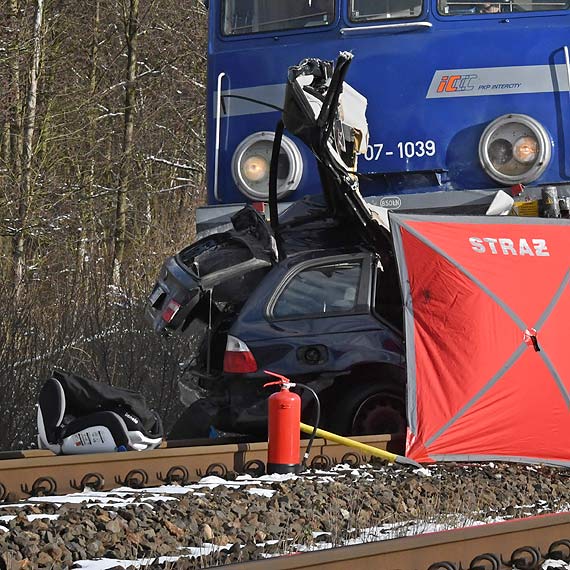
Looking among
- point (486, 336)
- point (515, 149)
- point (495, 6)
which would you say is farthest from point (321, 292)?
point (495, 6)

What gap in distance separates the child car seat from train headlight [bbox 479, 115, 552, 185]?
12.4 feet

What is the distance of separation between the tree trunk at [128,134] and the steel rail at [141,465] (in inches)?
557

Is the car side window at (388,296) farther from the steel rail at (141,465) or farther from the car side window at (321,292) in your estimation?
the steel rail at (141,465)

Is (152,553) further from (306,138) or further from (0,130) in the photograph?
(0,130)

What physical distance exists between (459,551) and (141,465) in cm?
294

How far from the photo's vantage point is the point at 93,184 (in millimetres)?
22500

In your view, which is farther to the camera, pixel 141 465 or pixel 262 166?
pixel 262 166

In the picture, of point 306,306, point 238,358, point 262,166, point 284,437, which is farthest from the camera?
point 262,166

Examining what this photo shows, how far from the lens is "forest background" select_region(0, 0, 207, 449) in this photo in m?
14.6

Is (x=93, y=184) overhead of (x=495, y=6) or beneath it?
beneath

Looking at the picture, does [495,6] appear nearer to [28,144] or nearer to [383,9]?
[383,9]

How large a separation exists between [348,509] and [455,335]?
249 centimetres

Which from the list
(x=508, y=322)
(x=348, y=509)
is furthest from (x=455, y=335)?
(x=348, y=509)

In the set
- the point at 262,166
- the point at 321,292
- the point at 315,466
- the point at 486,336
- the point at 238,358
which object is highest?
the point at 262,166
